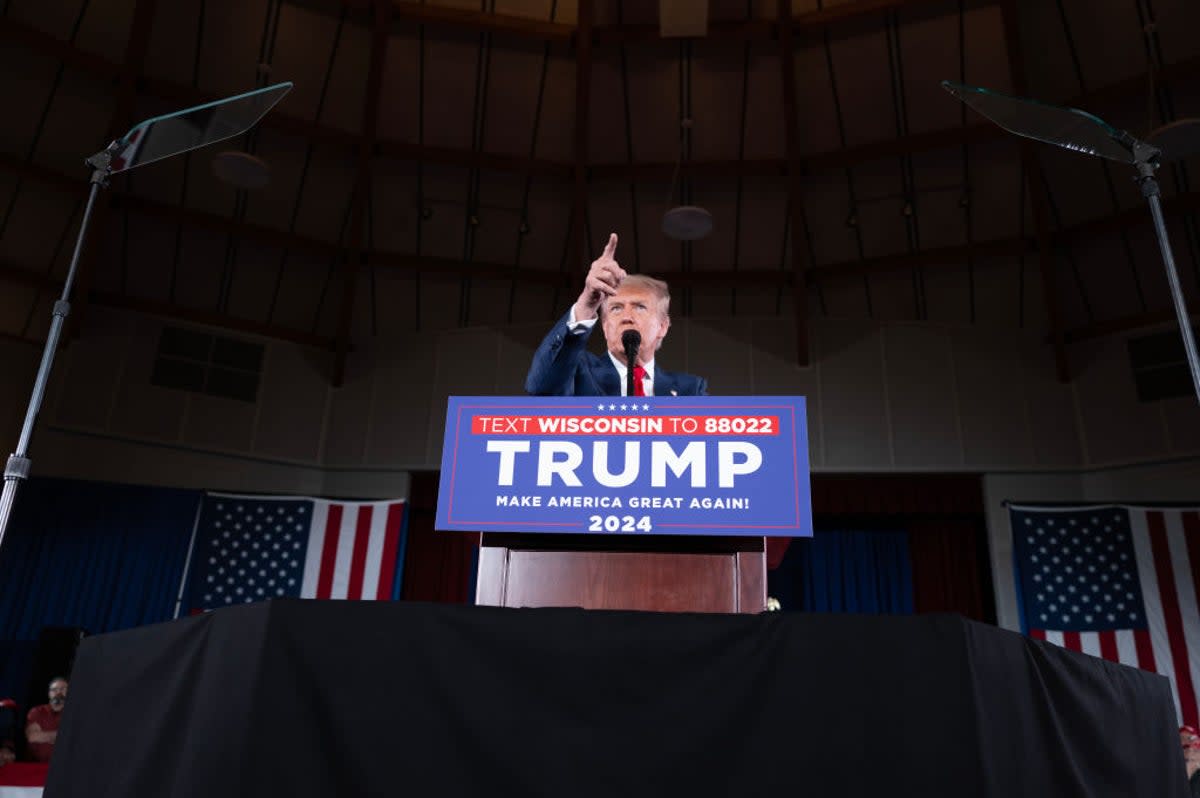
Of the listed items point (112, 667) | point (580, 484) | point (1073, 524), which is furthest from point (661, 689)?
point (1073, 524)

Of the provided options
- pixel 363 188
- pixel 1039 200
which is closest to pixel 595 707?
pixel 363 188

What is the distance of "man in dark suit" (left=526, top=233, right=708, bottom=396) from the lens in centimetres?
214

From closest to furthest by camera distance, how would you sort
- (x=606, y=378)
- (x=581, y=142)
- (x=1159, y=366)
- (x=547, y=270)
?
(x=606, y=378) < (x=1159, y=366) < (x=581, y=142) < (x=547, y=270)

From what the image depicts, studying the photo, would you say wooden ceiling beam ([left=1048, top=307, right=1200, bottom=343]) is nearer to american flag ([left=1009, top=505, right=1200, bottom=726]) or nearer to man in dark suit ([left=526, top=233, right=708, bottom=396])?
american flag ([left=1009, top=505, right=1200, bottom=726])

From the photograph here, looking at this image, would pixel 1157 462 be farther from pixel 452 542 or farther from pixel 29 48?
pixel 29 48

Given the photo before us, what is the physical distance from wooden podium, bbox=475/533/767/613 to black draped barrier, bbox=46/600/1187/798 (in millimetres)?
463

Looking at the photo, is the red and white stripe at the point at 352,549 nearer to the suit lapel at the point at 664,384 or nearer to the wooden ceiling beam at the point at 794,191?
the wooden ceiling beam at the point at 794,191

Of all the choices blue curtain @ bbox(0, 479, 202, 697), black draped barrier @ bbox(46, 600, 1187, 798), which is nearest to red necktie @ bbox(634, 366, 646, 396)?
black draped barrier @ bbox(46, 600, 1187, 798)

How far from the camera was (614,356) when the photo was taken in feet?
7.99

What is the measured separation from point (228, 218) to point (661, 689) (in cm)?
997

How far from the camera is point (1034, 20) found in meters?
8.98

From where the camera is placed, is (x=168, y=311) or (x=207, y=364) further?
(x=207, y=364)

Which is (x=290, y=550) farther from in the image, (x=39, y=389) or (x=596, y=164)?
(x=39, y=389)

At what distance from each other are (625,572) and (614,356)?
81 cm
